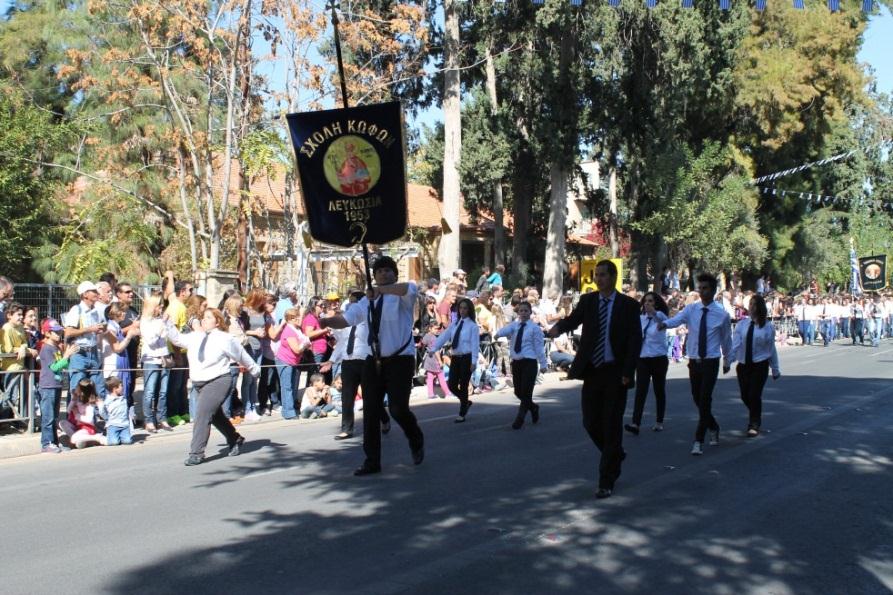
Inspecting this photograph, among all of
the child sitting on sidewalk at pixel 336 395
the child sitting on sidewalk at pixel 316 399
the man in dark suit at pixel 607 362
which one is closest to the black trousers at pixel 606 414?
the man in dark suit at pixel 607 362

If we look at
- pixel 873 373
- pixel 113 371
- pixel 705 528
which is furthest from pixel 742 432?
pixel 873 373

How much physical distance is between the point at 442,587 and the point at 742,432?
23.5 ft

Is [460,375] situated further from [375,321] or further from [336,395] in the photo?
[375,321]

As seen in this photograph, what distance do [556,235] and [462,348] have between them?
1781 cm

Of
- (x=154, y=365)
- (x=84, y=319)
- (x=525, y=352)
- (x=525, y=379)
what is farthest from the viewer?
(x=154, y=365)

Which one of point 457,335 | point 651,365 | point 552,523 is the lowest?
point 552,523

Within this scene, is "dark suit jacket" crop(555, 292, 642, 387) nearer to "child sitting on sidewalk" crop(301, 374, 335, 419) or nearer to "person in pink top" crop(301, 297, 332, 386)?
"child sitting on sidewalk" crop(301, 374, 335, 419)

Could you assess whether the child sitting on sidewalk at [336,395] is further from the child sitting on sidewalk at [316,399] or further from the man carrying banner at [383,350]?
the man carrying banner at [383,350]

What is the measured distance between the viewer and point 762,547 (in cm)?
632

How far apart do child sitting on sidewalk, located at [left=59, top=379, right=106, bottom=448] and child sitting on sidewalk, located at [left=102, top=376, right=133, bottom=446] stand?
0.13 meters

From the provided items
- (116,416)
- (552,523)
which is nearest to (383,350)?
(552,523)

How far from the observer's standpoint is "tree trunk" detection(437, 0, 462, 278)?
27.6 m

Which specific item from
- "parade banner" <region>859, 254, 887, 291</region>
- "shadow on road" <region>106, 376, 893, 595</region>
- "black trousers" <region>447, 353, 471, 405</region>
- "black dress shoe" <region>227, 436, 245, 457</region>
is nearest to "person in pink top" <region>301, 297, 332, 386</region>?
"black trousers" <region>447, 353, 471, 405</region>

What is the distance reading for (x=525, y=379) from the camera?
→ 12.1 meters
